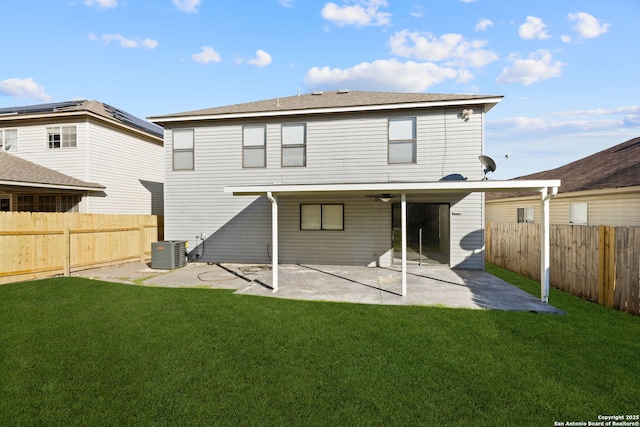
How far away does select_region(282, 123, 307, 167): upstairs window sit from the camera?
10.8 m

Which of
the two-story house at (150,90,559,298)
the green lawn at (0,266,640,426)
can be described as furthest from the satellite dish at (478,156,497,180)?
the green lawn at (0,266,640,426)

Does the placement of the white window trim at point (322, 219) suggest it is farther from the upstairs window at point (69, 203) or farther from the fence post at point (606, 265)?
the upstairs window at point (69, 203)

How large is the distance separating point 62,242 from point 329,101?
9.86 metres

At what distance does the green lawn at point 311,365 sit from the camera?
2.82 metres

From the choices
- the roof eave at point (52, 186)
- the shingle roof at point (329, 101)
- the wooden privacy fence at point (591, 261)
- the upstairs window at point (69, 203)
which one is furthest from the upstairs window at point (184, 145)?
the wooden privacy fence at point (591, 261)

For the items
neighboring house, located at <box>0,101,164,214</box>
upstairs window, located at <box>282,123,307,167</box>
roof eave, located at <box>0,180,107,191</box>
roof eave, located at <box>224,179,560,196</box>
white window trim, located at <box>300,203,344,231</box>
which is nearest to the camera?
roof eave, located at <box>224,179,560,196</box>

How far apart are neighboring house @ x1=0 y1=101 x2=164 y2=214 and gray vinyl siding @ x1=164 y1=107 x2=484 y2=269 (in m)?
3.35

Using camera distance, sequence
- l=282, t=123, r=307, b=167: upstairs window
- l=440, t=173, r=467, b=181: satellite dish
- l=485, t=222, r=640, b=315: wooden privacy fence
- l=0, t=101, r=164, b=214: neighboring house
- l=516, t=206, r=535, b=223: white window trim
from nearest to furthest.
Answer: l=485, t=222, r=640, b=315: wooden privacy fence
l=440, t=173, r=467, b=181: satellite dish
l=282, t=123, r=307, b=167: upstairs window
l=0, t=101, r=164, b=214: neighboring house
l=516, t=206, r=535, b=223: white window trim

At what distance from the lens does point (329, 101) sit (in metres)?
11.3

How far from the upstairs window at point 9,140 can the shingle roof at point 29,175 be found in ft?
1.38

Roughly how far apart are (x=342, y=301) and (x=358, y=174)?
17.2 ft

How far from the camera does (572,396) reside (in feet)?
10.1

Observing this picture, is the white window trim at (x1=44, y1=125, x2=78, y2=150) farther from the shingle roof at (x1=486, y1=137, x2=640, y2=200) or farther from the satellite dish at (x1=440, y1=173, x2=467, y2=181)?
the shingle roof at (x1=486, y1=137, x2=640, y2=200)

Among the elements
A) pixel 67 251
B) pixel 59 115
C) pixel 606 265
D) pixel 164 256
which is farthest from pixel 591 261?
pixel 59 115
